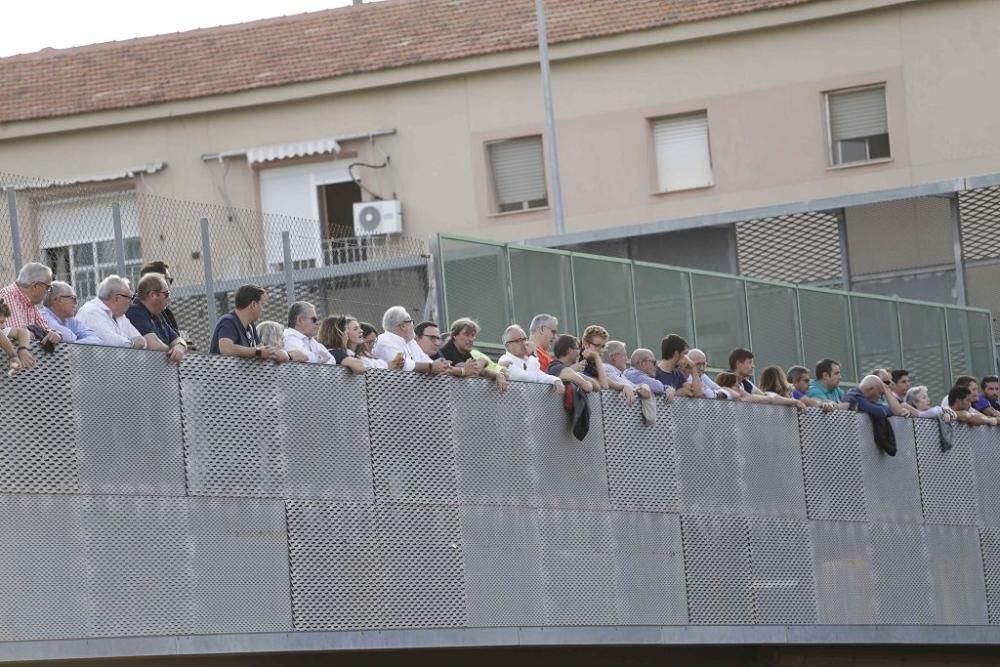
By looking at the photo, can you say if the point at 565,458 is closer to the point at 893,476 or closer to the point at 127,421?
the point at 127,421

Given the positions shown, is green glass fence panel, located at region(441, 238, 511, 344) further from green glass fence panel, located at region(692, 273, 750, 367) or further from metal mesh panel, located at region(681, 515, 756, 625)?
green glass fence panel, located at region(692, 273, 750, 367)

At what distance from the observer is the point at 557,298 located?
2278 cm

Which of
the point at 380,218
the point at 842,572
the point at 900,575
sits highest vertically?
A: the point at 380,218

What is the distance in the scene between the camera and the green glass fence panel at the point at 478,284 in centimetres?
2084

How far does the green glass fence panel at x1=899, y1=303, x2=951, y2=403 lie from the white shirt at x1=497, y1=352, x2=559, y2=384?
42.8ft

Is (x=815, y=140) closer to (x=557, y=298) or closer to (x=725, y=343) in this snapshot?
(x=725, y=343)

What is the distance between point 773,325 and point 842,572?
6.17 m

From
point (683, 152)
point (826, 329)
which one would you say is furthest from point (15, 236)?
point (683, 152)

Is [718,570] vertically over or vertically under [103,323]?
under

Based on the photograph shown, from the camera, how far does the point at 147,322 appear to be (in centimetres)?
1445

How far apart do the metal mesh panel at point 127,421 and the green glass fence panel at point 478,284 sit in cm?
651

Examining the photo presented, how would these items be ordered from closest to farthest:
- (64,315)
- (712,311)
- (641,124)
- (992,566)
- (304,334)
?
(64,315), (304,334), (992,566), (712,311), (641,124)

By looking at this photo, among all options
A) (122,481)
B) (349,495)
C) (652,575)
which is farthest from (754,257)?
(122,481)

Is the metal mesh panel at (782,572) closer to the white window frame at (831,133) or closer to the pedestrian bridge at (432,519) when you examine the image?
the pedestrian bridge at (432,519)
